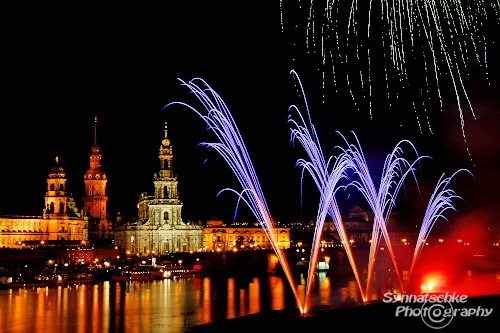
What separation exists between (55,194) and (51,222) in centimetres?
407

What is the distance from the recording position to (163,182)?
95.9 m

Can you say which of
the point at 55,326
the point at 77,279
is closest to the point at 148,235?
the point at 77,279

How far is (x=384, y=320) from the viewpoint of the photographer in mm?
21688

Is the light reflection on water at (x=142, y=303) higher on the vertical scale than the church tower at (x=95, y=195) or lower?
lower

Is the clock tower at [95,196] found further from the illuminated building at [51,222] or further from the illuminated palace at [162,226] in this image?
the illuminated palace at [162,226]

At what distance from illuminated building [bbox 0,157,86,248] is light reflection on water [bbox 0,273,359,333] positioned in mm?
31892

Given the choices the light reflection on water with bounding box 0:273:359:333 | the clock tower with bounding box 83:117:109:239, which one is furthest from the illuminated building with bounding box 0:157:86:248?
the light reflection on water with bounding box 0:273:359:333

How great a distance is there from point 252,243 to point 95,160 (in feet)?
95.2

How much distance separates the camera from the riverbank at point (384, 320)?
20.5 m

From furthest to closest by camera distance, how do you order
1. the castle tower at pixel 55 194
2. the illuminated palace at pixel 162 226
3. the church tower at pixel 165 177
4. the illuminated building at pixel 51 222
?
the castle tower at pixel 55 194
the church tower at pixel 165 177
the illuminated palace at pixel 162 226
the illuminated building at pixel 51 222

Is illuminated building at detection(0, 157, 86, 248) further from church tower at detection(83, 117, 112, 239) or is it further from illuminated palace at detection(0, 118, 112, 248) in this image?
church tower at detection(83, 117, 112, 239)

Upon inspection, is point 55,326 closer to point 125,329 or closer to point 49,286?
point 125,329

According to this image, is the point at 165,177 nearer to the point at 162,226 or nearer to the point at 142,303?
the point at 162,226

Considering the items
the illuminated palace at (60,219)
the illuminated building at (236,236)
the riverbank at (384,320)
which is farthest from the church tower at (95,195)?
the riverbank at (384,320)
